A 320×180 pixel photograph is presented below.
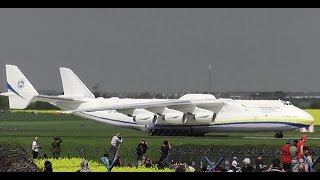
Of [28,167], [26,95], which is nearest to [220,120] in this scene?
[26,95]

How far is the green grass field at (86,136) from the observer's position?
35625 mm

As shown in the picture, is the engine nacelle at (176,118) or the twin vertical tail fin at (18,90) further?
the twin vertical tail fin at (18,90)

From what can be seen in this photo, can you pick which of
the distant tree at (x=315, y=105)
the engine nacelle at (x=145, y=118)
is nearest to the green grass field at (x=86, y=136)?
the engine nacelle at (x=145, y=118)

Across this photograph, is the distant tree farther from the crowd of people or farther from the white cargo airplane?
the crowd of people

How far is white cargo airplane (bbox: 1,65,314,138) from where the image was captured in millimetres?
47812

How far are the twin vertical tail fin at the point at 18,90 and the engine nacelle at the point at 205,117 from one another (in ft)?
63.6

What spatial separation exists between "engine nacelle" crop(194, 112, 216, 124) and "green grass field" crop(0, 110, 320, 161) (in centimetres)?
110

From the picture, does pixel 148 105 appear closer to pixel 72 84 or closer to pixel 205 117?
pixel 205 117

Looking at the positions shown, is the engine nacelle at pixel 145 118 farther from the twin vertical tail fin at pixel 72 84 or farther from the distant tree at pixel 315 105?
the distant tree at pixel 315 105

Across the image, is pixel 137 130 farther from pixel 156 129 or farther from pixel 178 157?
pixel 178 157

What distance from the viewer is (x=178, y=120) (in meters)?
49.7

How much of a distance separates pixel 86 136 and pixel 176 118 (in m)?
6.07
